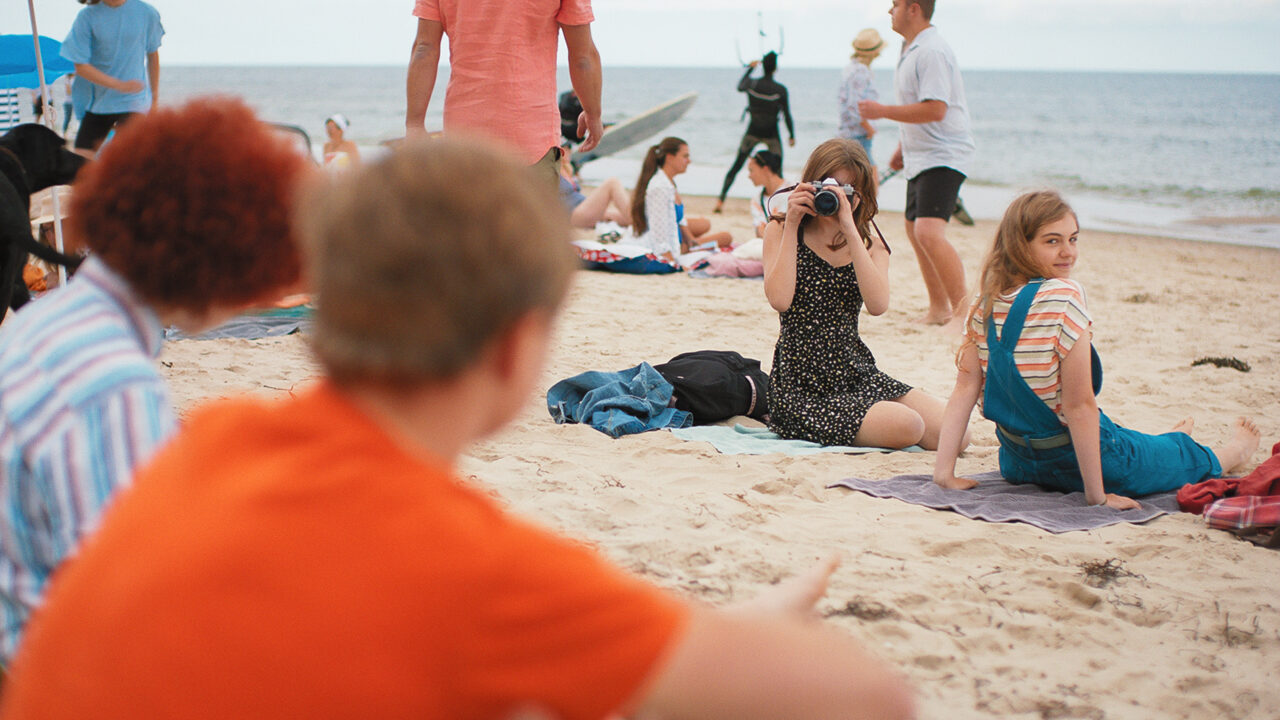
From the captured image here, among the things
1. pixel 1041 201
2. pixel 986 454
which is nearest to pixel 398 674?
pixel 1041 201

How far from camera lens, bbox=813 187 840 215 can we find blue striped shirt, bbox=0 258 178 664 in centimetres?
284

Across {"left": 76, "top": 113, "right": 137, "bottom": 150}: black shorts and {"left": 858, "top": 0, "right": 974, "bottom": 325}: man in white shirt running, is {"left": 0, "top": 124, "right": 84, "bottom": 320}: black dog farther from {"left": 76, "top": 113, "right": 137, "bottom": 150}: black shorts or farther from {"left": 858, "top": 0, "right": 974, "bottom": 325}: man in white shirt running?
{"left": 858, "top": 0, "right": 974, "bottom": 325}: man in white shirt running

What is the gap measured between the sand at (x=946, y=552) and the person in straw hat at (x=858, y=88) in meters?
3.95

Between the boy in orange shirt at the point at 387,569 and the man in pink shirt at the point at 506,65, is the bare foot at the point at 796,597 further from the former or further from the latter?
the man in pink shirt at the point at 506,65

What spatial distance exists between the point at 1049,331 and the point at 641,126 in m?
12.6

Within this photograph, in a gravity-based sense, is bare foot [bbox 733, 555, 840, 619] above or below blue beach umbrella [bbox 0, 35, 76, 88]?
below

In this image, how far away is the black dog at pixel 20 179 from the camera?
2.46 meters

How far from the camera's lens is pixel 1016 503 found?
310 cm

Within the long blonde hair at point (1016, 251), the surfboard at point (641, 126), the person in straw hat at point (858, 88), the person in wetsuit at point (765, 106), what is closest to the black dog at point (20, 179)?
the long blonde hair at point (1016, 251)

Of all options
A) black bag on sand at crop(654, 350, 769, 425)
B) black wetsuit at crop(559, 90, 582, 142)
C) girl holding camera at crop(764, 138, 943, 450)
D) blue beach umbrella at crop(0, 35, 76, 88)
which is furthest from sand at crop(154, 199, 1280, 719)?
black wetsuit at crop(559, 90, 582, 142)

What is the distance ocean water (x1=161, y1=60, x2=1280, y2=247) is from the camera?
14.7 m

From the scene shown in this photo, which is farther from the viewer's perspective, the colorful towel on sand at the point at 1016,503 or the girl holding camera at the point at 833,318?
the girl holding camera at the point at 833,318

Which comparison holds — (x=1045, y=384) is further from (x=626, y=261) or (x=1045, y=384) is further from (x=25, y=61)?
(x=25, y=61)

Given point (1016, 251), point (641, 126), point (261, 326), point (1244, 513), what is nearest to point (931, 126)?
point (1016, 251)
